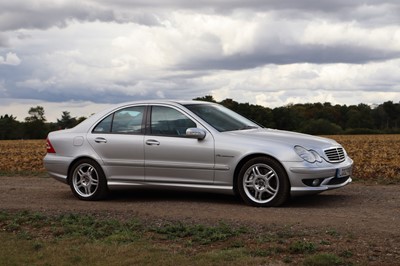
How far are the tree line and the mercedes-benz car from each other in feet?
206

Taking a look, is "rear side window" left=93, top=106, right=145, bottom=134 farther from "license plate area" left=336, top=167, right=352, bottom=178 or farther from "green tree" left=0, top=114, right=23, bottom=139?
"green tree" left=0, top=114, right=23, bottom=139

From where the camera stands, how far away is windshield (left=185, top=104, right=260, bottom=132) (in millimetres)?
9445

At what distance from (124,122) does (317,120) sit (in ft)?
258

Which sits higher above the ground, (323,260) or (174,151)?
(174,151)

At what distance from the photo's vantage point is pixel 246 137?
898 centimetres

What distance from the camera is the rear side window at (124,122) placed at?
32.3 feet

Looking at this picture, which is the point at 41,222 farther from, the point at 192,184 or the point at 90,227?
the point at 192,184

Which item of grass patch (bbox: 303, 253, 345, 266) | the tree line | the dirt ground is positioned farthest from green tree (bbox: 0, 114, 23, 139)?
grass patch (bbox: 303, 253, 345, 266)

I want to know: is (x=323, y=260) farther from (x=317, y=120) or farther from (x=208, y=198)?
(x=317, y=120)

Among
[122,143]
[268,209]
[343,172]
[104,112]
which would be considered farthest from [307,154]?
[104,112]

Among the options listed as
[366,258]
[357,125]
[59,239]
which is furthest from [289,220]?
[357,125]

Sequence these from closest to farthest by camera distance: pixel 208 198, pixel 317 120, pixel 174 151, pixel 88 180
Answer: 1. pixel 174 151
2. pixel 208 198
3. pixel 88 180
4. pixel 317 120

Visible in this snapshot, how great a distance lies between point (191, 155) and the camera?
30.1 ft

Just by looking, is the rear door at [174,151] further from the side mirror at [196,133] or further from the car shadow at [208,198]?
the car shadow at [208,198]
